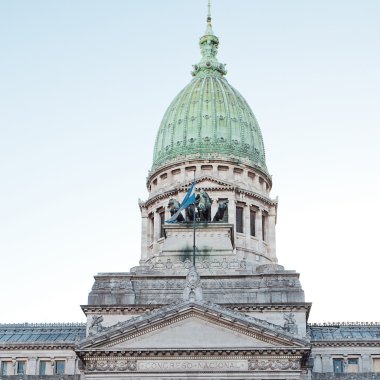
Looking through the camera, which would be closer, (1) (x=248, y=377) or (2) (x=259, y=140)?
(1) (x=248, y=377)

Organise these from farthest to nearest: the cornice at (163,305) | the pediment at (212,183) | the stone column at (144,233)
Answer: the stone column at (144,233), the pediment at (212,183), the cornice at (163,305)

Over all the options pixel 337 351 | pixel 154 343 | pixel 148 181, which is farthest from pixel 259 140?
pixel 154 343

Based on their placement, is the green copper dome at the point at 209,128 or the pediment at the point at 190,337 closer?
the pediment at the point at 190,337

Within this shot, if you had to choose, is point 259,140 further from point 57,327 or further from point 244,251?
point 57,327

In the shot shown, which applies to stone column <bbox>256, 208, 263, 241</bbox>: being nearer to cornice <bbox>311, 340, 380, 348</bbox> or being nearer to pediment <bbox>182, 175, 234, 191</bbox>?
pediment <bbox>182, 175, 234, 191</bbox>

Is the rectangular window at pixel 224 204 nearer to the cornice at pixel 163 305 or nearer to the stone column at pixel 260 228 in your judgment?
the stone column at pixel 260 228

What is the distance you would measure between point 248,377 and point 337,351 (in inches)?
695

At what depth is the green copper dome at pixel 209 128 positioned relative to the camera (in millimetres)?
103375

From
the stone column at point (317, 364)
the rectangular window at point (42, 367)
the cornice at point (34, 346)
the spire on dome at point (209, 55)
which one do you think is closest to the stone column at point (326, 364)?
the stone column at point (317, 364)

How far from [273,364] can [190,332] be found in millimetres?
6476

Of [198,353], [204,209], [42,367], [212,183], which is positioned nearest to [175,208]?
[204,209]

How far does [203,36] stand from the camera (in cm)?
11712

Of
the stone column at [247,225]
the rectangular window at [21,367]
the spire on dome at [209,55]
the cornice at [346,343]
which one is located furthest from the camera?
the spire on dome at [209,55]

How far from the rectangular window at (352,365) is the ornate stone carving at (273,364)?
1561 centimetres
